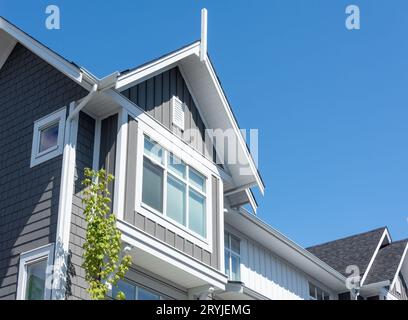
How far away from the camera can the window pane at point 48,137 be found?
1247 centimetres

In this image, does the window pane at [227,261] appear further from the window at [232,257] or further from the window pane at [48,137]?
the window pane at [48,137]

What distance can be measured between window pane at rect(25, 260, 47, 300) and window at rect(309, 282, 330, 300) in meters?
10.8

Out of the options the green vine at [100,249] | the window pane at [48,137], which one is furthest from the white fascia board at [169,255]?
the window pane at [48,137]

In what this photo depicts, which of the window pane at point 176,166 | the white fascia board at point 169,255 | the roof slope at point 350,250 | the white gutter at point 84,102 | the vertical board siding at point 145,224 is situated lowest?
the white fascia board at point 169,255

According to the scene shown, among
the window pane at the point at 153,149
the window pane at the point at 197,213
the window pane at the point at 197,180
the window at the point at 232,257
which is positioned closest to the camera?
the window pane at the point at 153,149

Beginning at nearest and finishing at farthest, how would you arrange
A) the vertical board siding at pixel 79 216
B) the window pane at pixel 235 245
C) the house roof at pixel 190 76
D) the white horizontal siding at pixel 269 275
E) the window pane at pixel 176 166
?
the vertical board siding at pixel 79 216, the house roof at pixel 190 76, the window pane at pixel 176 166, the window pane at pixel 235 245, the white horizontal siding at pixel 269 275

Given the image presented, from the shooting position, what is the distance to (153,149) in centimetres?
1309

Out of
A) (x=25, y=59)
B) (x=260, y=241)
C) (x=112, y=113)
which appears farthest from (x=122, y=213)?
(x=260, y=241)

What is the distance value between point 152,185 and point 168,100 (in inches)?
84.7

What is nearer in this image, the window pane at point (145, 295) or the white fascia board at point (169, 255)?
the white fascia board at point (169, 255)

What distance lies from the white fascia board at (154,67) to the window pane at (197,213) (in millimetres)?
2467

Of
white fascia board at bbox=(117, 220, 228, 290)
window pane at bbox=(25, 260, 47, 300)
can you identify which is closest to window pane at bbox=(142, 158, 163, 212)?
white fascia board at bbox=(117, 220, 228, 290)

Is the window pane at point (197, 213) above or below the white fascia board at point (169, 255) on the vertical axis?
above

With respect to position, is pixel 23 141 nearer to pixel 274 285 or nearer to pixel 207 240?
pixel 207 240
